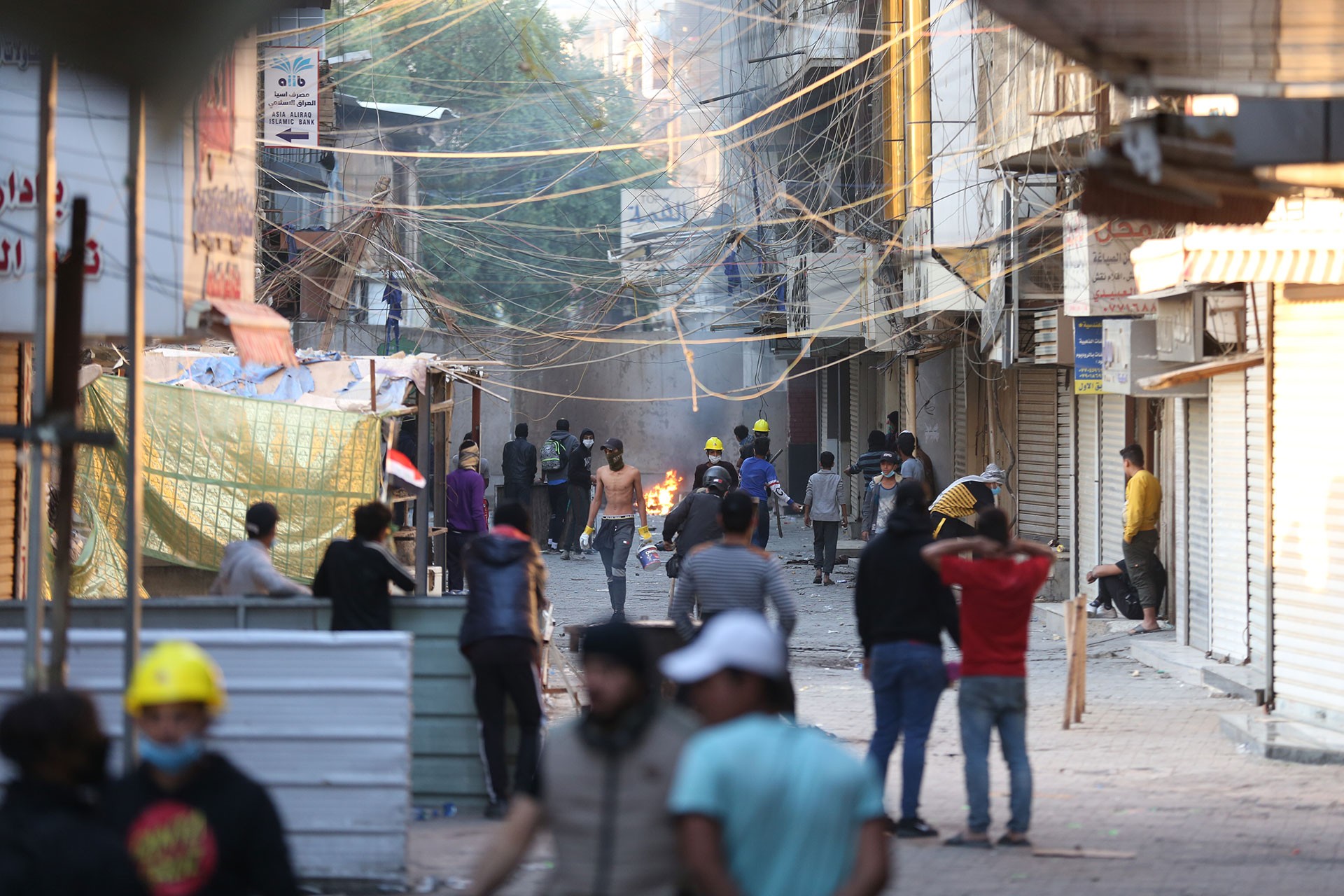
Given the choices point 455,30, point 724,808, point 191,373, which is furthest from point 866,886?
point 455,30

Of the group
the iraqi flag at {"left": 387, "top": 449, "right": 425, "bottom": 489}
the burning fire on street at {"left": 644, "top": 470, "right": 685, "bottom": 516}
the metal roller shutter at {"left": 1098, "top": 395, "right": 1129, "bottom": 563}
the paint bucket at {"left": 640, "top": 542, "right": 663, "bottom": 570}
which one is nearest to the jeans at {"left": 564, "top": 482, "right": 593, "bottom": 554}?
the paint bucket at {"left": 640, "top": 542, "right": 663, "bottom": 570}

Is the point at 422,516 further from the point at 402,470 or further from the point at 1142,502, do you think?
the point at 1142,502

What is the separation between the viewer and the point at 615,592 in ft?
48.0

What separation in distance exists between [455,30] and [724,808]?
137 ft

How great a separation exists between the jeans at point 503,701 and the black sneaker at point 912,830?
5.98 ft

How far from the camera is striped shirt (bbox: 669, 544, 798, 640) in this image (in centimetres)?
761

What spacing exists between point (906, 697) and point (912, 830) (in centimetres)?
68

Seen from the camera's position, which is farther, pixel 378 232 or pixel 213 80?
pixel 378 232

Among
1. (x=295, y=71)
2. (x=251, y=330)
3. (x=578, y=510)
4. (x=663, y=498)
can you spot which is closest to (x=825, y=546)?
(x=578, y=510)

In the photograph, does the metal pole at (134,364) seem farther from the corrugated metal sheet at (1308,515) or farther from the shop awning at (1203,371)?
the shop awning at (1203,371)

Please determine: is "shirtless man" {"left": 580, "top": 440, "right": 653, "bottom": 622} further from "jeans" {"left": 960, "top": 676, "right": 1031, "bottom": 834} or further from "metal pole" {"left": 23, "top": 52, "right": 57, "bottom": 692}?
"metal pole" {"left": 23, "top": 52, "right": 57, "bottom": 692}

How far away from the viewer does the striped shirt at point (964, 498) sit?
45.2 ft

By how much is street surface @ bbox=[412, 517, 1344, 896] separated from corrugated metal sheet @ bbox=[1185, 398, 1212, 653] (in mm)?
627

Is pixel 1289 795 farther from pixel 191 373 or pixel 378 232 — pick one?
pixel 378 232
